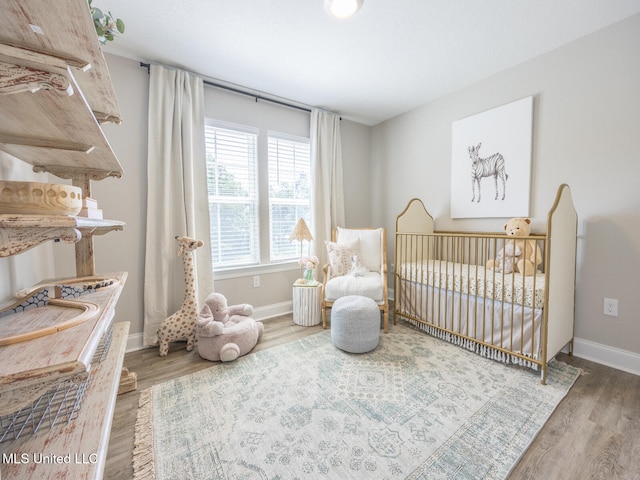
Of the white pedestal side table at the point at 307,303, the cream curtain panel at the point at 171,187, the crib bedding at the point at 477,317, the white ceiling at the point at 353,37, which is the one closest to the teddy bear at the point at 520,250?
the crib bedding at the point at 477,317

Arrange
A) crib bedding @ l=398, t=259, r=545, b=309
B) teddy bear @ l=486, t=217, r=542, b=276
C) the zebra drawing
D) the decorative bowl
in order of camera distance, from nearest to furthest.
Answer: the decorative bowl → crib bedding @ l=398, t=259, r=545, b=309 → teddy bear @ l=486, t=217, r=542, b=276 → the zebra drawing

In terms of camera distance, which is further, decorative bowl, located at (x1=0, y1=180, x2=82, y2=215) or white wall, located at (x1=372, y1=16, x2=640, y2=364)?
white wall, located at (x1=372, y1=16, x2=640, y2=364)

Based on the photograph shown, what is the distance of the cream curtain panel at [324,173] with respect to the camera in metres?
3.05

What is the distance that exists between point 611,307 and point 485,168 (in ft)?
4.60

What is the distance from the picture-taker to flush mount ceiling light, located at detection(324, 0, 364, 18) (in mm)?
1503

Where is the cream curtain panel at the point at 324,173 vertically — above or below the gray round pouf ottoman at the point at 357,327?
above

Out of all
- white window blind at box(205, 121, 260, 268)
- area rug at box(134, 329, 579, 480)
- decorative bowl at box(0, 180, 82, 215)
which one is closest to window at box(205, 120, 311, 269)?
white window blind at box(205, 121, 260, 268)

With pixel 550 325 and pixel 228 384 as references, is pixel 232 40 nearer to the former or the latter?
pixel 228 384

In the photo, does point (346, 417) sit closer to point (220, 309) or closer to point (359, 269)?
point (220, 309)

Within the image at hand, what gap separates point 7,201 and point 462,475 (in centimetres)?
176

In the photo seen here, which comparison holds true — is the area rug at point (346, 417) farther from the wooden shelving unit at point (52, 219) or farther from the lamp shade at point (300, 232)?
the lamp shade at point (300, 232)

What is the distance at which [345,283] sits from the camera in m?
2.46

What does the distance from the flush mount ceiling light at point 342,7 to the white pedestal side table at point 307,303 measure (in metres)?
2.13

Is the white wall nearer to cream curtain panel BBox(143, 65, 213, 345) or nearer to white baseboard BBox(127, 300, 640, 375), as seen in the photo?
white baseboard BBox(127, 300, 640, 375)
